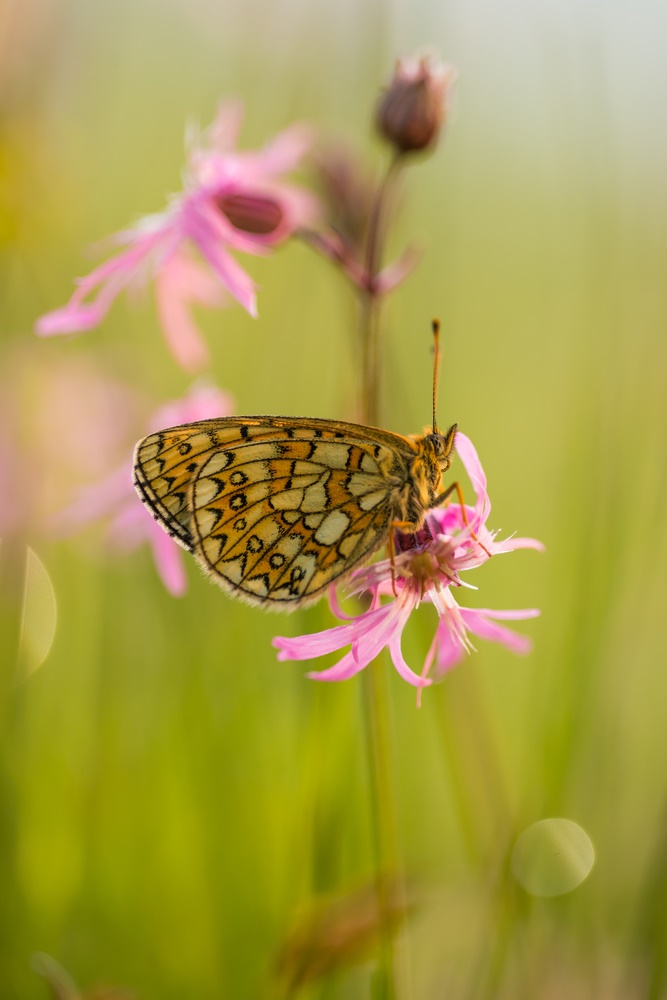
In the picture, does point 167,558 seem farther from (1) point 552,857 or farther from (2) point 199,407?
(1) point 552,857

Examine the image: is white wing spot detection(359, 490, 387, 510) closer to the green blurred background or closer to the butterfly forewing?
the butterfly forewing

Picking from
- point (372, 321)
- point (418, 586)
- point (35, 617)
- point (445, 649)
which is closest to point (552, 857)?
point (445, 649)

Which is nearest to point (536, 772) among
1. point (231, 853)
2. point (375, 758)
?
point (375, 758)

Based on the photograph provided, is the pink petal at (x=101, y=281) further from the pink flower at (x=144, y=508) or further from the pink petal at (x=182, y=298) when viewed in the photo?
the pink flower at (x=144, y=508)

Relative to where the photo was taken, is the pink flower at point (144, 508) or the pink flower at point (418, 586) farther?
the pink flower at point (144, 508)

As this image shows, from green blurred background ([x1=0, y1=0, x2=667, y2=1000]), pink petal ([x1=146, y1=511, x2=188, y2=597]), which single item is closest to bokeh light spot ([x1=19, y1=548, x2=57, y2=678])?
green blurred background ([x1=0, y1=0, x2=667, y2=1000])

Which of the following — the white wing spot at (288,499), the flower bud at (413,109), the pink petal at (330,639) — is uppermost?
the flower bud at (413,109)

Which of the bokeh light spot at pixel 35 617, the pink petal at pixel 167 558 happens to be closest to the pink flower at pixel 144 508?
the pink petal at pixel 167 558
